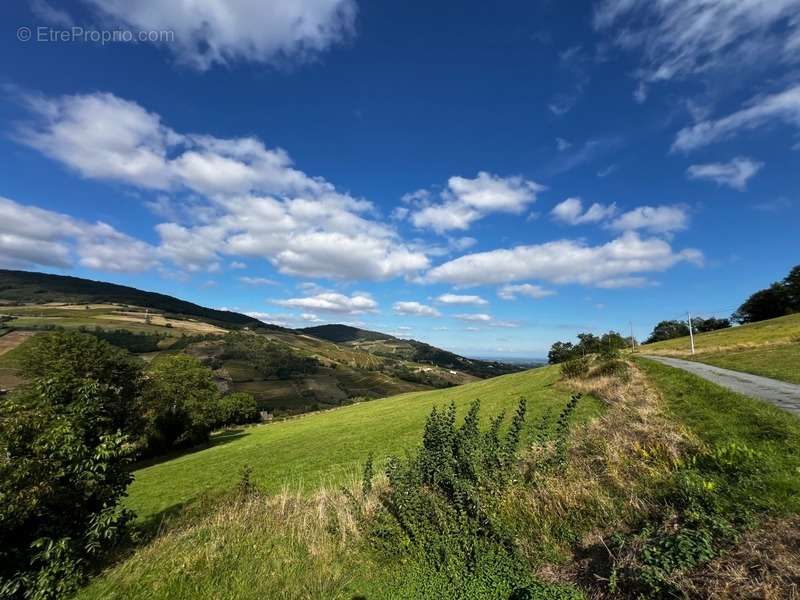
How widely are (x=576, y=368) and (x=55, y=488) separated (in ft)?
91.7

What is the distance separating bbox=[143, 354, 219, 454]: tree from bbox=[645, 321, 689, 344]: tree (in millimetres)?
117956

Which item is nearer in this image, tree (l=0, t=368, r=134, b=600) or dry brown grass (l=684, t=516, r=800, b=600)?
dry brown grass (l=684, t=516, r=800, b=600)

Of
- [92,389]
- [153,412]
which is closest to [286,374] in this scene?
[153,412]

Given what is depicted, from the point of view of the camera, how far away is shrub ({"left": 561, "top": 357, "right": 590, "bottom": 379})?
26.2 metres

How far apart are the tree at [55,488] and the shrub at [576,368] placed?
2590 cm

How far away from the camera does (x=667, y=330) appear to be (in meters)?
115

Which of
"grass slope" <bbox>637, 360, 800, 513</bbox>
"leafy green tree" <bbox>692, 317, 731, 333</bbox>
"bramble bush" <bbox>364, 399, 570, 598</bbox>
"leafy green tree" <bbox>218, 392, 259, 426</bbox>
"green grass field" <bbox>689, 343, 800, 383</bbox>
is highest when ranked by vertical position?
"leafy green tree" <bbox>692, 317, 731, 333</bbox>

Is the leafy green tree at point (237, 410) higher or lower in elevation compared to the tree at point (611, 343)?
lower

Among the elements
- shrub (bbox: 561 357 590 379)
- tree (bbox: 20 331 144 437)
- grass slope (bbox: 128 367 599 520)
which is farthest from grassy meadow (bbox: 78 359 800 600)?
tree (bbox: 20 331 144 437)

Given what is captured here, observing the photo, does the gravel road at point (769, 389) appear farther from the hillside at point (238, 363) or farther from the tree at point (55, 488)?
the hillside at point (238, 363)

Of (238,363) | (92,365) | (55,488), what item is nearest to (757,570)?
(55,488)

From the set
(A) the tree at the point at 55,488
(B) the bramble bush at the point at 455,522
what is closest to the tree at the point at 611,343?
(B) the bramble bush at the point at 455,522

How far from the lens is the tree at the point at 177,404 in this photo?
1738 inches

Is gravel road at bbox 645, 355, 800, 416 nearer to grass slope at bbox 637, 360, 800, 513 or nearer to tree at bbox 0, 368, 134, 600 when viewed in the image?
grass slope at bbox 637, 360, 800, 513
